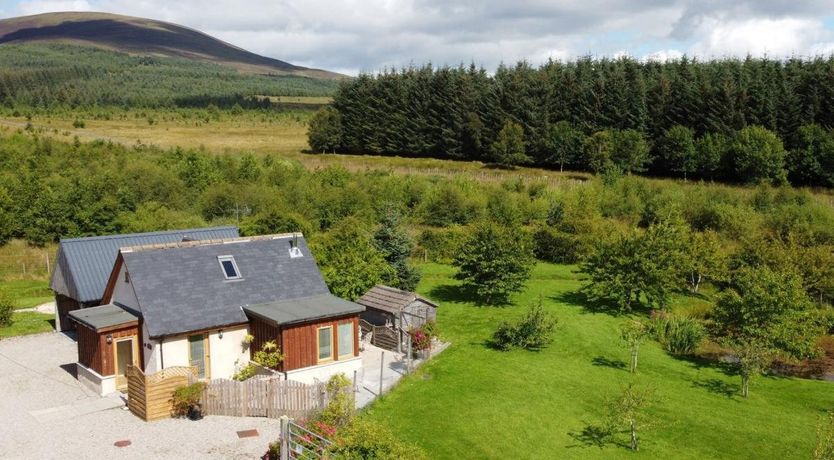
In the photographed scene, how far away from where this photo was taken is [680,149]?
7181 cm

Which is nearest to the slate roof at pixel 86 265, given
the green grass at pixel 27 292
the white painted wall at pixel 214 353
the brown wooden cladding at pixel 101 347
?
the brown wooden cladding at pixel 101 347

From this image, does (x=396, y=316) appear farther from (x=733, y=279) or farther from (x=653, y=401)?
(x=733, y=279)

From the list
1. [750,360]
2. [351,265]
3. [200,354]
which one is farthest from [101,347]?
[750,360]

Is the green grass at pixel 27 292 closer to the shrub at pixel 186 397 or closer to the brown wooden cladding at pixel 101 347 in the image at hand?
the brown wooden cladding at pixel 101 347

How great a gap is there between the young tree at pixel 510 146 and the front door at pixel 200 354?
61.4 meters

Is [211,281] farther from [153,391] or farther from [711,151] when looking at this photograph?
[711,151]

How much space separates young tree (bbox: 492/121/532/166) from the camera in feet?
264

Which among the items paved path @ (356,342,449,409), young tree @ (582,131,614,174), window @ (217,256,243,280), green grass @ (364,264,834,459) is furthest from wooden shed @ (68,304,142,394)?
young tree @ (582,131,614,174)

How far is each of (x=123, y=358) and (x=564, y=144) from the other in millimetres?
64074

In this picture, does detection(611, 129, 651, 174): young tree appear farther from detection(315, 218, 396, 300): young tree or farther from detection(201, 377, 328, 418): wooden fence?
detection(201, 377, 328, 418): wooden fence

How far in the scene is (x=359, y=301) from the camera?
29.3 m

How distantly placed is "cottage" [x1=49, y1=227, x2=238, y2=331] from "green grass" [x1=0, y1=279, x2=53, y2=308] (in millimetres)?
7866

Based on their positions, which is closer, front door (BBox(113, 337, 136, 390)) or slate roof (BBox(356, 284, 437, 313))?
front door (BBox(113, 337, 136, 390))

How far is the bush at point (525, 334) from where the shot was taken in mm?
28141
